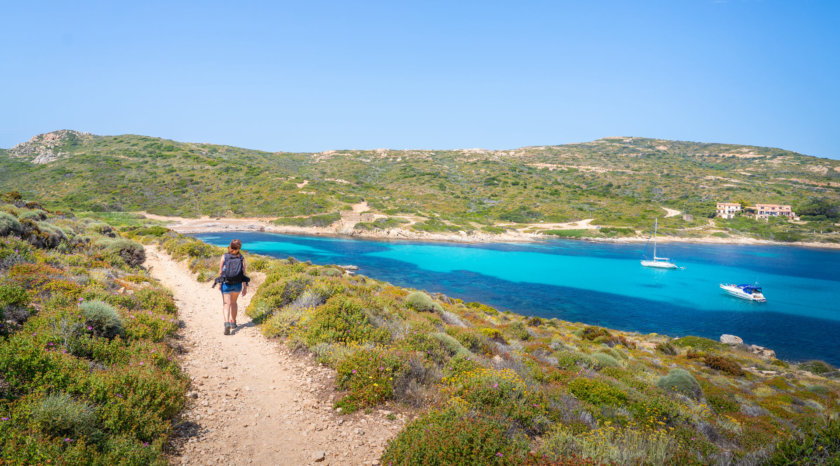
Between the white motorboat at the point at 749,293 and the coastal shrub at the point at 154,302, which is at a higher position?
the coastal shrub at the point at 154,302

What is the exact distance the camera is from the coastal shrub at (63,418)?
3383 millimetres

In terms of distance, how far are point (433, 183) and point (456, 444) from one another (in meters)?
115

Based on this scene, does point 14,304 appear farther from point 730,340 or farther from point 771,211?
point 771,211

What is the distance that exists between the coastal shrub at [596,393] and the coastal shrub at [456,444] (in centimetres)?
341

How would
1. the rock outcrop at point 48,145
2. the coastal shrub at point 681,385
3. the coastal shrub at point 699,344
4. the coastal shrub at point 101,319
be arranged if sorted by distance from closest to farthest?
the coastal shrub at point 101,319 < the coastal shrub at point 681,385 < the coastal shrub at point 699,344 < the rock outcrop at point 48,145

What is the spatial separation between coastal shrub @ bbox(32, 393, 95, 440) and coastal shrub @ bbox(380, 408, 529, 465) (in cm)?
310

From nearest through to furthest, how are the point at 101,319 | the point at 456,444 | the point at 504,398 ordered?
the point at 456,444, the point at 504,398, the point at 101,319

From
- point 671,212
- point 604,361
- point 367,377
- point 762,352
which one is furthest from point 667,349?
point 671,212

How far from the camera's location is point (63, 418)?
346cm

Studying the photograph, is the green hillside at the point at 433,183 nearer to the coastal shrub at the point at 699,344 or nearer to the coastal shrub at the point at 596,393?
the coastal shrub at the point at 699,344

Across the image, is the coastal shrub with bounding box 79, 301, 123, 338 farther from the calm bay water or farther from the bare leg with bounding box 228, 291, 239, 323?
the calm bay water

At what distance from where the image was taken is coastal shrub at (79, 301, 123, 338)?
5.82 meters

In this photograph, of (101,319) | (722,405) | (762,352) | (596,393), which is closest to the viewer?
(101,319)

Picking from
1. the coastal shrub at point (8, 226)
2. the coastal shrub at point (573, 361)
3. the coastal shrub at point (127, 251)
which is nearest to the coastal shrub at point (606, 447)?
the coastal shrub at point (573, 361)
